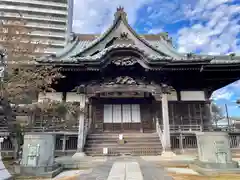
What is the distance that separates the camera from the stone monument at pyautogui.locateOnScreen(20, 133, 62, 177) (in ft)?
18.6

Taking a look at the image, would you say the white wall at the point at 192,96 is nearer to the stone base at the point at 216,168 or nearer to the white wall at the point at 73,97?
the stone base at the point at 216,168

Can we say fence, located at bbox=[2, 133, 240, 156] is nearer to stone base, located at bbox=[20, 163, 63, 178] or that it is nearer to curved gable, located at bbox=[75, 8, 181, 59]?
stone base, located at bbox=[20, 163, 63, 178]

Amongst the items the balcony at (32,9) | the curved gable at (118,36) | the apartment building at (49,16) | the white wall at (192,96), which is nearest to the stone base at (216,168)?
the white wall at (192,96)

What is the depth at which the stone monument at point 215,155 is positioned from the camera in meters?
5.78

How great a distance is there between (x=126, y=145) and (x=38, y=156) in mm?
5322

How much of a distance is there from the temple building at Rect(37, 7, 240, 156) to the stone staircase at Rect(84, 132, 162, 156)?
0.55 metres

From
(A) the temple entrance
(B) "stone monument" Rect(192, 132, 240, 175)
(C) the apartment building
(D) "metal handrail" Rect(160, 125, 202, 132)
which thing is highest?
(C) the apartment building

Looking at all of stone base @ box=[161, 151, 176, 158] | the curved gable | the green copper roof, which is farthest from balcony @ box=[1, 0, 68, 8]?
stone base @ box=[161, 151, 176, 158]

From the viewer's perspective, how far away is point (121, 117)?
13.0 m

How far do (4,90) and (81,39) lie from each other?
1256cm

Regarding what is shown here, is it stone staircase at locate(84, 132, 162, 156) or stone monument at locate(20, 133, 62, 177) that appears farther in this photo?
stone staircase at locate(84, 132, 162, 156)

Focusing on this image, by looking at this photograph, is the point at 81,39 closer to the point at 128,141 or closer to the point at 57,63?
the point at 57,63

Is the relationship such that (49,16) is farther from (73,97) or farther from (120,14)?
(73,97)

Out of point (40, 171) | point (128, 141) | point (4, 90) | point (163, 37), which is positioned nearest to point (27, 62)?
point (4, 90)
